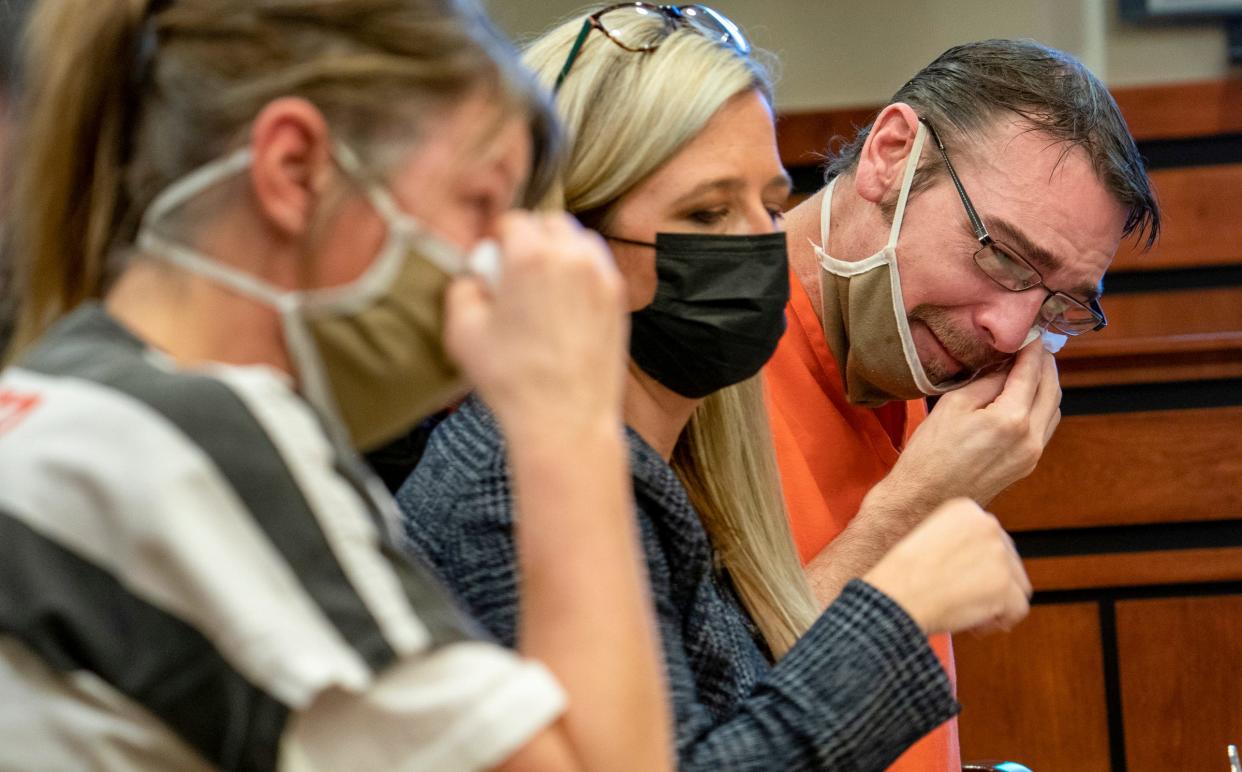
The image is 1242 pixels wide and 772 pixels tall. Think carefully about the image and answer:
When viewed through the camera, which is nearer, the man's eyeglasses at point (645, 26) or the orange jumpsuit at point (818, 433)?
the man's eyeglasses at point (645, 26)

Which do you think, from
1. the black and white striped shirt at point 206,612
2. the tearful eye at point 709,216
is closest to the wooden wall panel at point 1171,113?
the tearful eye at point 709,216

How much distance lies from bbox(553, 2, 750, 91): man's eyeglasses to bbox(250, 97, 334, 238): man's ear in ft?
1.88

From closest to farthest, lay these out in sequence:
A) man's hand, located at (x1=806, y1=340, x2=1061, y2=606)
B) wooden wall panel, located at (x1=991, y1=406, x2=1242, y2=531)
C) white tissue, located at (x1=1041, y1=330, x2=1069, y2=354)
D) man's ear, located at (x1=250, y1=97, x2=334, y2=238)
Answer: man's ear, located at (x1=250, y1=97, x2=334, y2=238), man's hand, located at (x1=806, y1=340, x2=1061, y2=606), white tissue, located at (x1=1041, y1=330, x2=1069, y2=354), wooden wall panel, located at (x1=991, y1=406, x2=1242, y2=531)

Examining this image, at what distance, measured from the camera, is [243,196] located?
0.83 metres

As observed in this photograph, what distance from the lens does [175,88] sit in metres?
0.85

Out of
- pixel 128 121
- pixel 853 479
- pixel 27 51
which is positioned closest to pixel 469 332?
pixel 128 121

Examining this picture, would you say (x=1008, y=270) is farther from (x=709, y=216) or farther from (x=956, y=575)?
(x=956, y=575)

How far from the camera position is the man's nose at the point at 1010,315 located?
196cm

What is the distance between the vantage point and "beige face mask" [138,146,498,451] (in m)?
0.82

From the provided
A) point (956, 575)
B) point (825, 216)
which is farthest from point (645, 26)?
point (825, 216)

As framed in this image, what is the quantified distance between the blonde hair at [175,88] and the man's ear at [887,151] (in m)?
1.19

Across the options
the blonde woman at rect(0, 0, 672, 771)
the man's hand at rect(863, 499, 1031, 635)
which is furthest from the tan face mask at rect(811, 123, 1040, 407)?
the blonde woman at rect(0, 0, 672, 771)

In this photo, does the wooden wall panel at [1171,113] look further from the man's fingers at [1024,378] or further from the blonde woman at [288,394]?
the blonde woman at [288,394]

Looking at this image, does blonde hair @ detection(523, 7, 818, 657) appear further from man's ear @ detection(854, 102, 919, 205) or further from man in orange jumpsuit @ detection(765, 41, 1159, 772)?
man's ear @ detection(854, 102, 919, 205)
